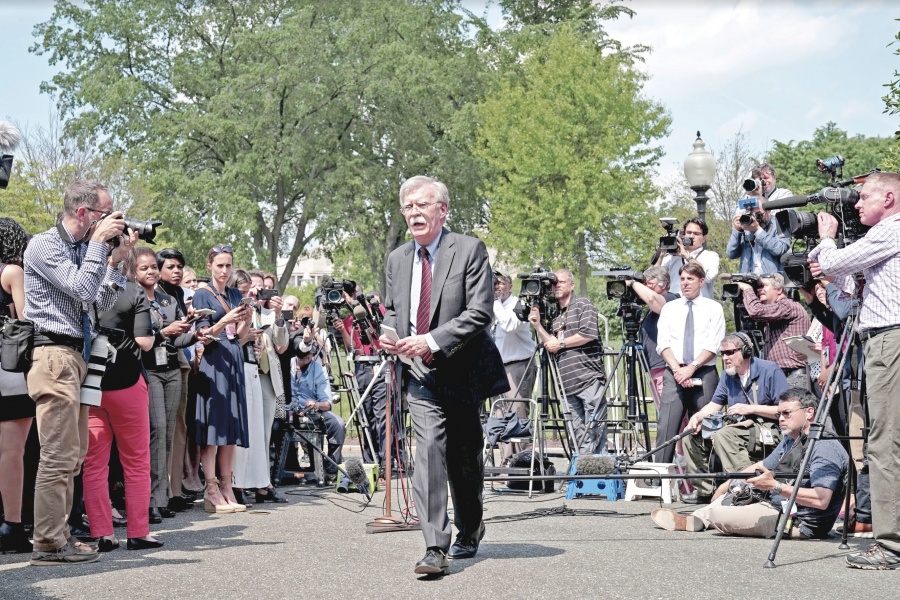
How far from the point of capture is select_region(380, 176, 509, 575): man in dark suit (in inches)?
240

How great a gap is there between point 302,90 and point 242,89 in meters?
2.07

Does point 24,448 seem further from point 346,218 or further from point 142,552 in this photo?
point 346,218

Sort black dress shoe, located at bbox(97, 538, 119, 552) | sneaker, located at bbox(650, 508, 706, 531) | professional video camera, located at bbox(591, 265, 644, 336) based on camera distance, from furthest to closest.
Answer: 1. professional video camera, located at bbox(591, 265, 644, 336)
2. sneaker, located at bbox(650, 508, 706, 531)
3. black dress shoe, located at bbox(97, 538, 119, 552)

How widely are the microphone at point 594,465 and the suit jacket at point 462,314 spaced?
10.6 feet

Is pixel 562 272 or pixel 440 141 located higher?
pixel 440 141

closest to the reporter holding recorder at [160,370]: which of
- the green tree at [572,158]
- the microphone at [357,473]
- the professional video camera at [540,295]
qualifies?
the microphone at [357,473]

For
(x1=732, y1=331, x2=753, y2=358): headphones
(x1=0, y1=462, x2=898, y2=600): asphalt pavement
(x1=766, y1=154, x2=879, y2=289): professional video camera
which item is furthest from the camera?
(x1=732, y1=331, x2=753, y2=358): headphones

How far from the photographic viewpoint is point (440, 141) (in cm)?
4009

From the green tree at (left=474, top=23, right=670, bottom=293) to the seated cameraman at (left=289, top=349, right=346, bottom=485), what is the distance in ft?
72.8

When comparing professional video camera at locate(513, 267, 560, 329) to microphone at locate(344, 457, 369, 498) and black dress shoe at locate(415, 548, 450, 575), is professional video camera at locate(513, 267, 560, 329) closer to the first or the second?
microphone at locate(344, 457, 369, 498)

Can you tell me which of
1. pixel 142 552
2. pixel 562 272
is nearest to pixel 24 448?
pixel 142 552

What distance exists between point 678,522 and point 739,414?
4.72ft

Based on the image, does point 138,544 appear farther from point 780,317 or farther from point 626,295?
point 780,317

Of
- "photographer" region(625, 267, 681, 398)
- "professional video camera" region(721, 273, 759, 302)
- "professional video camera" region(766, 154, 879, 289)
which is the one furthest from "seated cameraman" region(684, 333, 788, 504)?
"professional video camera" region(766, 154, 879, 289)
